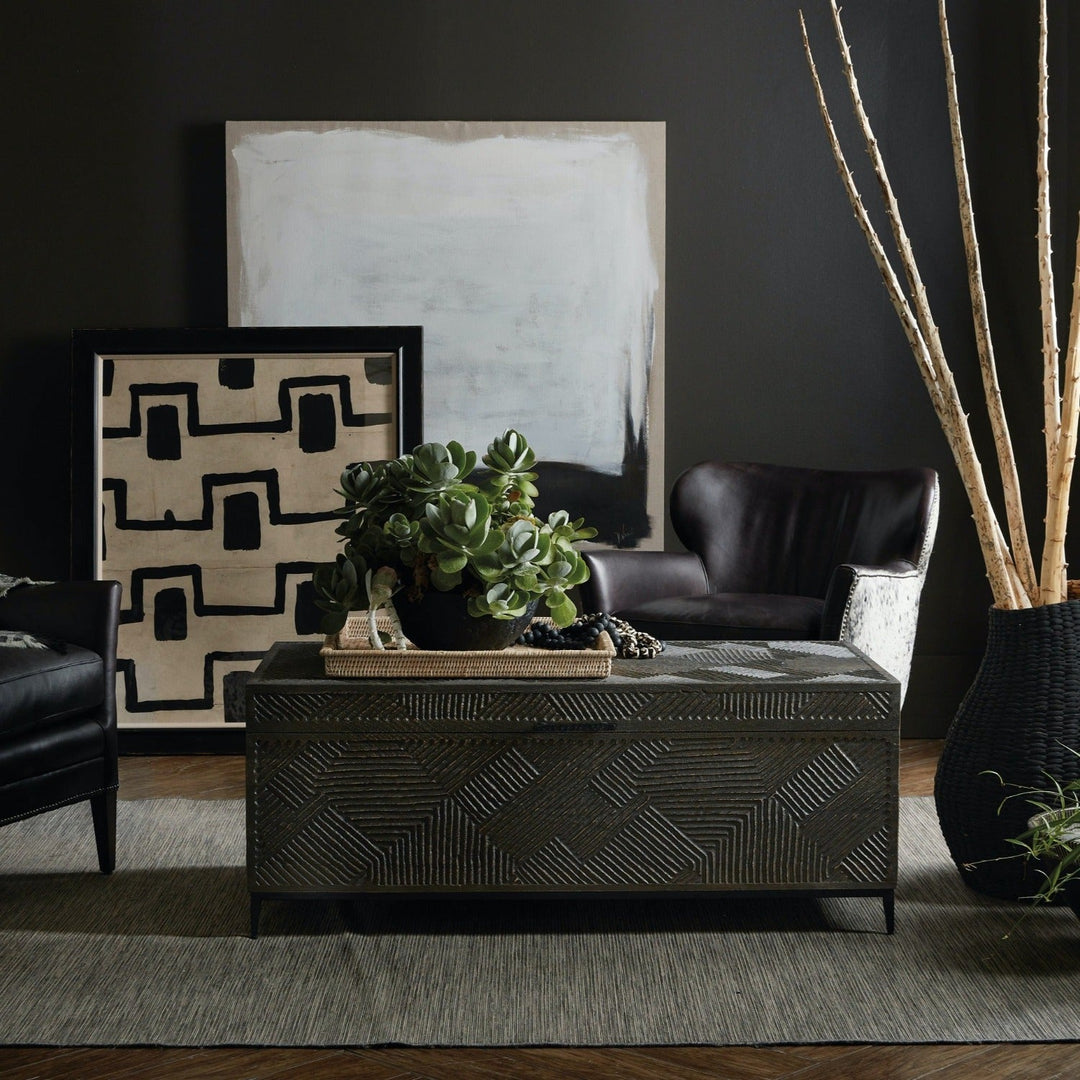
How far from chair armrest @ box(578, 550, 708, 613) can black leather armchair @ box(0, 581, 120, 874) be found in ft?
4.49

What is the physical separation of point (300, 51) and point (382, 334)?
1.04 metres

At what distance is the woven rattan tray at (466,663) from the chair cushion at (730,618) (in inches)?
42.7

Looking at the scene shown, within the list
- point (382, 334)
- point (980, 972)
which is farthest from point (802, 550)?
point (980, 972)

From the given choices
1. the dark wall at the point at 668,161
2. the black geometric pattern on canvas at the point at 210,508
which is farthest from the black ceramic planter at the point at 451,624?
the dark wall at the point at 668,161

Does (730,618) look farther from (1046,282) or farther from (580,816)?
(1046,282)

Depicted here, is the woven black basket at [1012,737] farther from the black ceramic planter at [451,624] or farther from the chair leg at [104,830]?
the chair leg at [104,830]

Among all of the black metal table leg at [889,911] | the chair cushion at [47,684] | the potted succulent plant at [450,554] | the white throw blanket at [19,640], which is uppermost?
the potted succulent plant at [450,554]

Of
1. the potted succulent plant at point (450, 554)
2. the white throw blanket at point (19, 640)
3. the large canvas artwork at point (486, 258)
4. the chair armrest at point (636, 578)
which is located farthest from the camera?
the large canvas artwork at point (486, 258)

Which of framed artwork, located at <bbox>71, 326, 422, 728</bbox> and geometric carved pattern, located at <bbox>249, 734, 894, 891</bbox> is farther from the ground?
framed artwork, located at <bbox>71, 326, 422, 728</bbox>

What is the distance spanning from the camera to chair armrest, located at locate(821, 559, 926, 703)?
10.7ft

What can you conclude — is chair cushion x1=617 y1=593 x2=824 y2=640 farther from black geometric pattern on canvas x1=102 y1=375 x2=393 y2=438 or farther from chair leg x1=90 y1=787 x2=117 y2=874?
chair leg x1=90 y1=787 x2=117 y2=874

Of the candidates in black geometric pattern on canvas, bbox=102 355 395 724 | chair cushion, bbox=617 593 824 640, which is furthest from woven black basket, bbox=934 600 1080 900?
black geometric pattern on canvas, bbox=102 355 395 724

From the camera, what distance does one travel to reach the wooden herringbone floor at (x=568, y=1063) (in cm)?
192

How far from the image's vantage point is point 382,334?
410 centimetres
